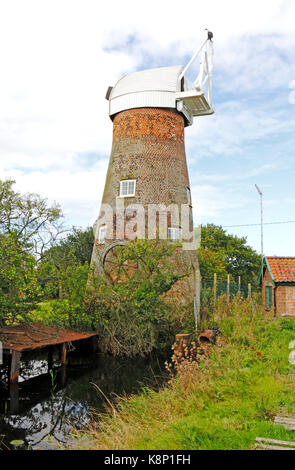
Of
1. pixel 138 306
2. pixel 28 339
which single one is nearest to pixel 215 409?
pixel 28 339

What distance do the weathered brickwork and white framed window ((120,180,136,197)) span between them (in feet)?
0.59

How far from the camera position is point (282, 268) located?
57.9ft

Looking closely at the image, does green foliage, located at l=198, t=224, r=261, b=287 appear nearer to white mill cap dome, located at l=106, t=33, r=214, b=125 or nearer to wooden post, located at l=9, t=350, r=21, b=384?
white mill cap dome, located at l=106, t=33, r=214, b=125

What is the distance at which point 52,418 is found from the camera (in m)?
8.41

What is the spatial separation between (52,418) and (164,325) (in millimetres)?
6575

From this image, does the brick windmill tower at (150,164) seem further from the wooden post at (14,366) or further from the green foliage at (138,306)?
the wooden post at (14,366)

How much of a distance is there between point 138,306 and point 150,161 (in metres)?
7.70

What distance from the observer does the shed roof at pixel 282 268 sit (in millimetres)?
17094

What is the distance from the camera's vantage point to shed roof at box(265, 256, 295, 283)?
17094 millimetres

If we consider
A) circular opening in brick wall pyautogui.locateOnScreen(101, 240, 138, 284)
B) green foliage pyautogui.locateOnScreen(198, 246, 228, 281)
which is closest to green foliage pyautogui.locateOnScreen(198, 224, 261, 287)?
green foliage pyautogui.locateOnScreen(198, 246, 228, 281)

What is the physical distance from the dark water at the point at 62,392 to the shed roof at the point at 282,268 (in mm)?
6698

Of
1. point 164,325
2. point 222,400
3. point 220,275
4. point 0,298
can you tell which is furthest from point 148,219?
point 220,275

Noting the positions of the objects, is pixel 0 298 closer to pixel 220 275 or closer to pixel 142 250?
pixel 142 250

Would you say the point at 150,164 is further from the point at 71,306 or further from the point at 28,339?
the point at 28,339
